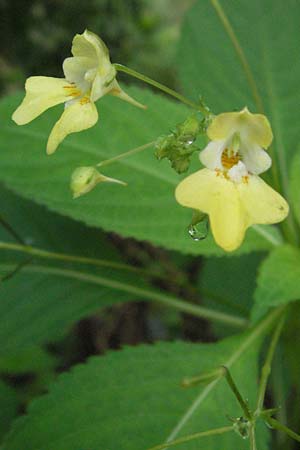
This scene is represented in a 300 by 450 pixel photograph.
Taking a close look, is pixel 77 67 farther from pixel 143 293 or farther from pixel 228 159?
pixel 143 293

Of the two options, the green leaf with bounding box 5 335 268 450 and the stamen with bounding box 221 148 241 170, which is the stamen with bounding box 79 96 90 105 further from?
the green leaf with bounding box 5 335 268 450

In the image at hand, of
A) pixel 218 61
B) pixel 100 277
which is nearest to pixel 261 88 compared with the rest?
pixel 218 61

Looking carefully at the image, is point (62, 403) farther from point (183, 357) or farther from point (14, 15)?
point (14, 15)

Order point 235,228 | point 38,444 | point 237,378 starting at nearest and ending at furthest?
point 235,228 < point 38,444 < point 237,378

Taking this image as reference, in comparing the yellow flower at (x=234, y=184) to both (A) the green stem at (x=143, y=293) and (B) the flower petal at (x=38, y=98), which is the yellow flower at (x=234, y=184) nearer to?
(B) the flower petal at (x=38, y=98)

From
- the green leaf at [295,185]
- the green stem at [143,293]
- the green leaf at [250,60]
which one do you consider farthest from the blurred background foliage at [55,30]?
the green leaf at [295,185]

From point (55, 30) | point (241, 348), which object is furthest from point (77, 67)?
point (55, 30)
